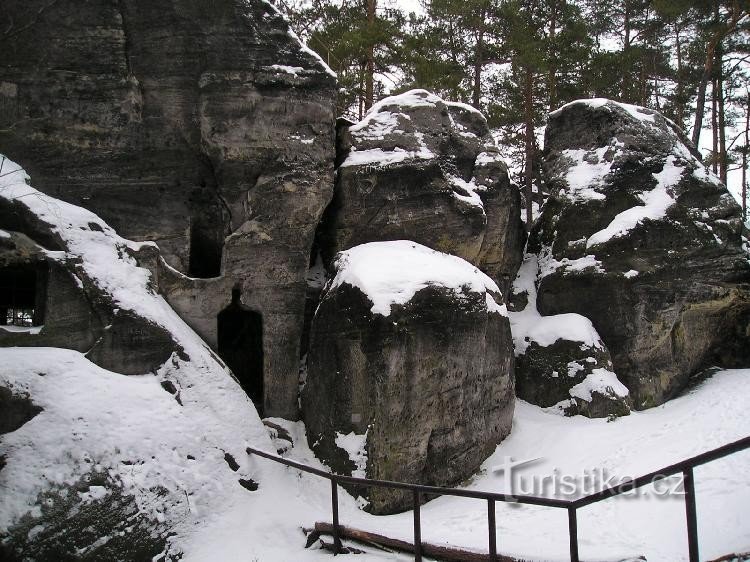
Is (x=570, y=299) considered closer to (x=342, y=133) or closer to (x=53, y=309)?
(x=342, y=133)

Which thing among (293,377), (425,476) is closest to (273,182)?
(293,377)

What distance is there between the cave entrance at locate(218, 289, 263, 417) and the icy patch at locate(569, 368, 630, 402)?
6.83 meters

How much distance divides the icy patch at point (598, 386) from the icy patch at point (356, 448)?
519 centimetres

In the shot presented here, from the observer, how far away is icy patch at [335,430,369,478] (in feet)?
30.0

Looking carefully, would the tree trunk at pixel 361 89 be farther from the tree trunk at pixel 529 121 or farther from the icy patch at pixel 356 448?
the icy patch at pixel 356 448

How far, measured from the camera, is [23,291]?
11.9m

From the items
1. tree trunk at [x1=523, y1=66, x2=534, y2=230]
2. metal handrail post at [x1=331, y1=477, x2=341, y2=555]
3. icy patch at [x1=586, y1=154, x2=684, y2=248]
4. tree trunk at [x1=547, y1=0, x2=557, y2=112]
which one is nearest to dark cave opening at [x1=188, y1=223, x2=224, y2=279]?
metal handrail post at [x1=331, y1=477, x2=341, y2=555]

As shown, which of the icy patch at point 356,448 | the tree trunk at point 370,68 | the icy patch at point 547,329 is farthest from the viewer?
the tree trunk at point 370,68

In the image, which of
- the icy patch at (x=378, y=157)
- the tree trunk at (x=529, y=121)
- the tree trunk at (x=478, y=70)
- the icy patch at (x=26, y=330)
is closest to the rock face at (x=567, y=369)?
the icy patch at (x=378, y=157)

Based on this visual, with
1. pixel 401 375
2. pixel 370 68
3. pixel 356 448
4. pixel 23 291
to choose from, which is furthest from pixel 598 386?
pixel 23 291

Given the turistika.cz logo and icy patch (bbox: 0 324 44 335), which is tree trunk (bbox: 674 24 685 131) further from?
icy patch (bbox: 0 324 44 335)

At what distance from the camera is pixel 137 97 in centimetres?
1141

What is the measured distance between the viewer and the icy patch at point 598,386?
11852 millimetres

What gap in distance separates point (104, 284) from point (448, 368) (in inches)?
237
